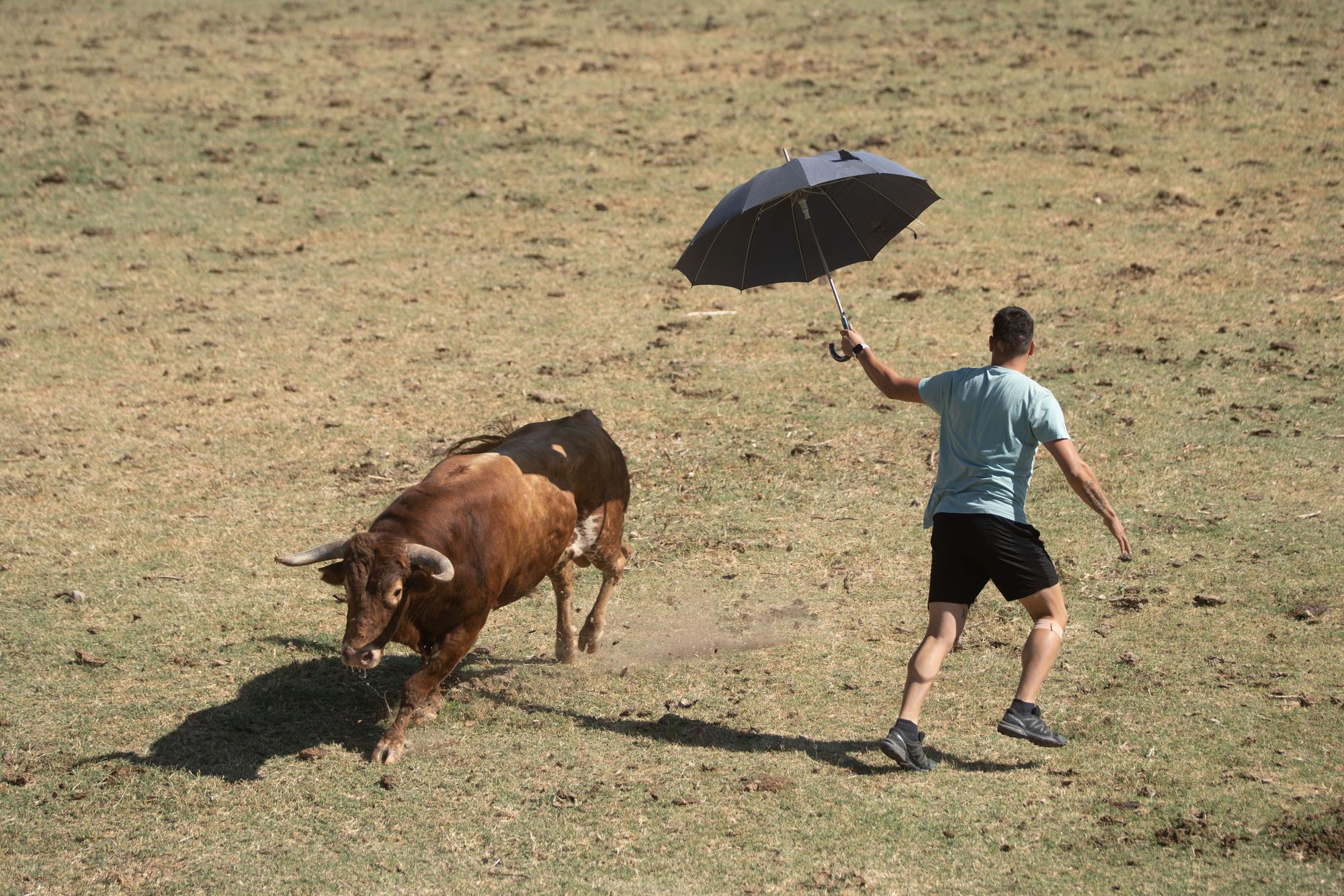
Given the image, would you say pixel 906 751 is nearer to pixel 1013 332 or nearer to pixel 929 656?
pixel 929 656

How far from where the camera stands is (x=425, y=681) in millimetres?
6781

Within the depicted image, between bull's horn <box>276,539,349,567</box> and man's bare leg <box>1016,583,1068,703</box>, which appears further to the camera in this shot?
bull's horn <box>276,539,349,567</box>

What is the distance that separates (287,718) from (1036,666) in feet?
12.6

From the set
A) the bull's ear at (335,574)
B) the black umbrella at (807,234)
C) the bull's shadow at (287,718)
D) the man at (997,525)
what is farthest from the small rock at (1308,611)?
the bull's ear at (335,574)

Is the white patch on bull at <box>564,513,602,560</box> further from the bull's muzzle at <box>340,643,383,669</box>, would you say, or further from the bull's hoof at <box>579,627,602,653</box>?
the bull's muzzle at <box>340,643,383,669</box>

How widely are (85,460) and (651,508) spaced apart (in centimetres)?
463

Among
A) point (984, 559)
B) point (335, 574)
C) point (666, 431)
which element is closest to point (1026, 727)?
point (984, 559)

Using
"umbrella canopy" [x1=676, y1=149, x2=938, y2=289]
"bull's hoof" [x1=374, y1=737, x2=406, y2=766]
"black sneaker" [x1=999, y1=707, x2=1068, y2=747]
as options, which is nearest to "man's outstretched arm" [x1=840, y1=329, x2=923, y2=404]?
"umbrella canopy" [x1=676, y1=149, x2=938, y2=289]

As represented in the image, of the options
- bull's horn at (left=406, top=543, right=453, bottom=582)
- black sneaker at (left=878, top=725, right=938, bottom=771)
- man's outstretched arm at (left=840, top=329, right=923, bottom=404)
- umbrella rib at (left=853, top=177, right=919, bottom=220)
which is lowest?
black sneaker at (left=878, top=725, right=938, bottom=771)

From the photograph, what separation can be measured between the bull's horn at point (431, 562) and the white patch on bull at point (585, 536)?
1.58m

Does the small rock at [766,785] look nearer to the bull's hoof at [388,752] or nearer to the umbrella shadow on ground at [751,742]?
the umbrella shadow on ground at [751,742]

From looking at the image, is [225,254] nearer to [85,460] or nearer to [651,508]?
[85,460]

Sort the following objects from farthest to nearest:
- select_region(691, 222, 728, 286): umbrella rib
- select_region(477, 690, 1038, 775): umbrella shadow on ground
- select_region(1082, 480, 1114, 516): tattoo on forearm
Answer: select_region(691, 222, 728, 286): umbrella rib → select_region(477, 690, 1038, 775): umbrella shadow on ground → select_region(1082, 480, 1114, 516): tattoo on forearm

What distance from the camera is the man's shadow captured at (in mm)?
6520
